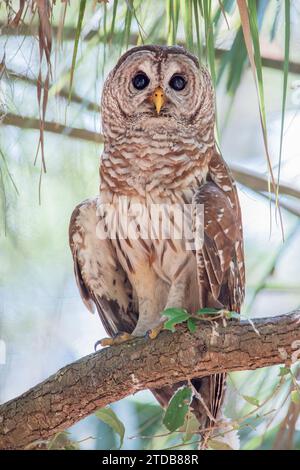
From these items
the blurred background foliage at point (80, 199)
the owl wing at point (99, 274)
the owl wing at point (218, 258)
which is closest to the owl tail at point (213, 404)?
the owl wing at point (218, 258)

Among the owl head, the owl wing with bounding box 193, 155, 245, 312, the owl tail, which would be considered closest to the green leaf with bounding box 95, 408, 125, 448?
the owl tail

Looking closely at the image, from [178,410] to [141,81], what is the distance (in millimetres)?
1280

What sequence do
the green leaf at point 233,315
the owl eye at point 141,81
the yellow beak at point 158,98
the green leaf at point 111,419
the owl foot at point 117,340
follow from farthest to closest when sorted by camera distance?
the owl eye at point 141,81 < the yellow beak at point 158,98 < the owl foot at point 117,340 < the green leaf at point 111,419 < the green leaf at point 233,315

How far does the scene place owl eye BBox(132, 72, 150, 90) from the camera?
3.18m

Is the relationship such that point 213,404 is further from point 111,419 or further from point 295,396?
point 295,396

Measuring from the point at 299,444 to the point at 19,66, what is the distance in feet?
7.06

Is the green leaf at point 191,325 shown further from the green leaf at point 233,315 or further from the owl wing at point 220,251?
the owl wing at point 220,251

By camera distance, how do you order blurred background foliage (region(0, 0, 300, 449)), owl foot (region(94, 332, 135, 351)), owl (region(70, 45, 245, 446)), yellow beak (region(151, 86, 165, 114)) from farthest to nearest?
blurred background foliage (region(0, 0, 300, 449))
yellow beak (region(151, 86, 165, 114))
owl (region(70, 45, 245, 446))
owl foot (region(94, 332, 135, 351))

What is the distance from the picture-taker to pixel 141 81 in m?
3.19

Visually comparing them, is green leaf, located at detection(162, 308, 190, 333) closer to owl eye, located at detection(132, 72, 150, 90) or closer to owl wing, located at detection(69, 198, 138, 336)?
owl wing, located at detection(69, 198, 138, 336)

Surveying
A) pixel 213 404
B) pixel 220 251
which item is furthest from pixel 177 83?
pixel 213 404

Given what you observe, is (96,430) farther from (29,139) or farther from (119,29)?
(119,29)

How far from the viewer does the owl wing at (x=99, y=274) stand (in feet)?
10.1

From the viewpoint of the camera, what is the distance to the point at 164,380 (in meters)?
2.56
